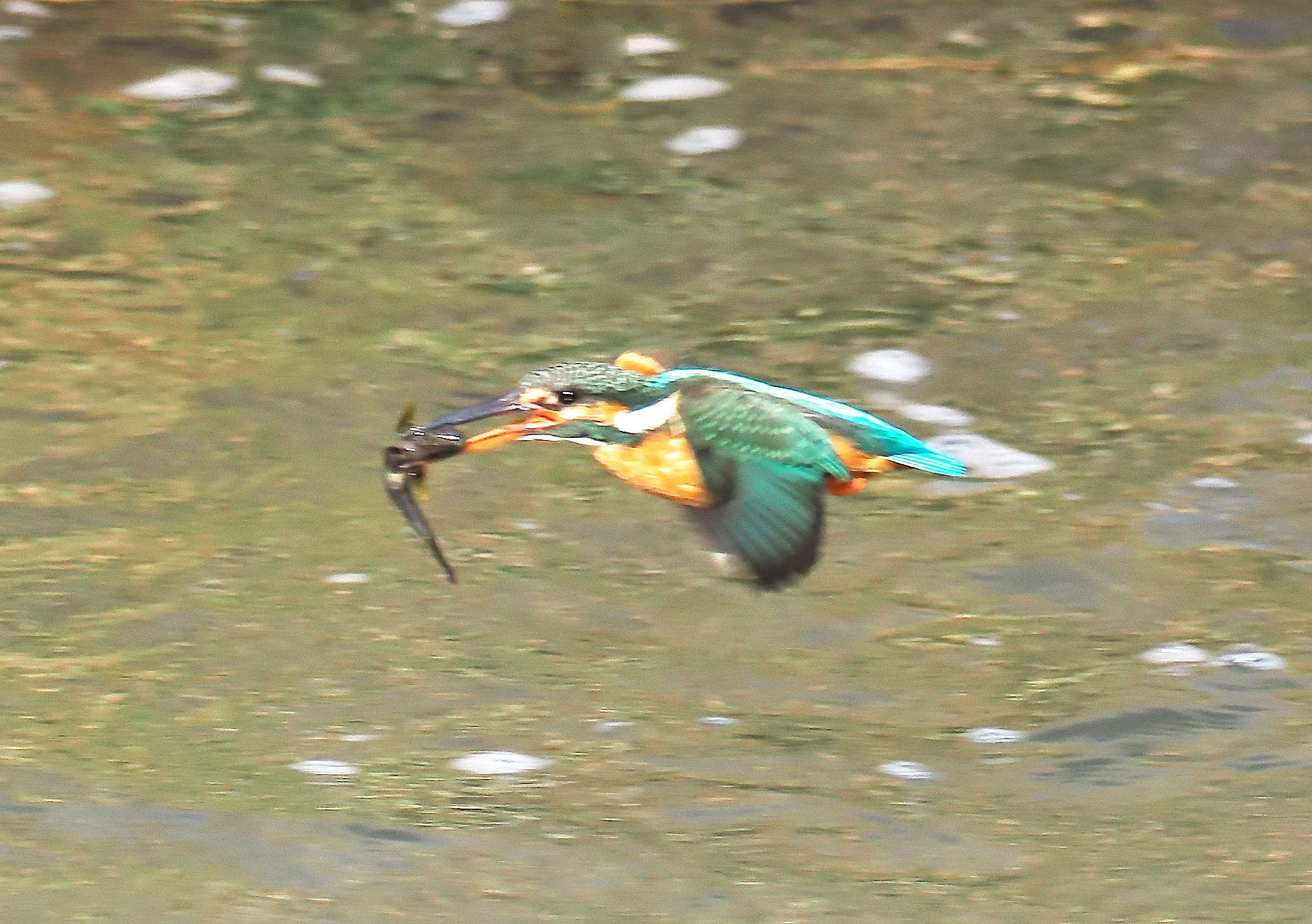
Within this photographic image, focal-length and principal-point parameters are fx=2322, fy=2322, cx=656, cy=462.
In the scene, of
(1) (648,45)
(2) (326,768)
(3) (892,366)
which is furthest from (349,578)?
(1) (648,45)

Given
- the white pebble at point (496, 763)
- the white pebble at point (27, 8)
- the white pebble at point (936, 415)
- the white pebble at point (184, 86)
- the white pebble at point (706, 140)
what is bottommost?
the white pebble at point (496, 763)

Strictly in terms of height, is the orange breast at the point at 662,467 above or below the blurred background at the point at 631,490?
above

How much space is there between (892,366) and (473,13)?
2373mm

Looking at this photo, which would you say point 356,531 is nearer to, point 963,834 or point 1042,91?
point 963,834

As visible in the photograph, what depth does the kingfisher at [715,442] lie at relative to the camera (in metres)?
3.25

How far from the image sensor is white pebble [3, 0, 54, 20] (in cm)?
727

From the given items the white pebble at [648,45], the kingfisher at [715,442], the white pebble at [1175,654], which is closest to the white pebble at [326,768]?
the kingfisher at [715,442]

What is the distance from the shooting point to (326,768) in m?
4.17

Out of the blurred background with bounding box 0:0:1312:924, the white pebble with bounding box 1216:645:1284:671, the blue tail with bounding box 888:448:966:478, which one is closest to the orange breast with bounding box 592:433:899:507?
the blue tail with bounding box 888:448:966:478

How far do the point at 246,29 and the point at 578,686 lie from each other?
354cm

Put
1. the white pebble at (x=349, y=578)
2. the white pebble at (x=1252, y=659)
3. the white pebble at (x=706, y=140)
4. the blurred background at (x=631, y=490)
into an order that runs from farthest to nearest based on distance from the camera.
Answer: the white pebble at (x=706, y=140) < the white pebble at (x=349, y=578) < the white pebble at (x=1252, y=659) < the blurred background at (x=631, y=490)

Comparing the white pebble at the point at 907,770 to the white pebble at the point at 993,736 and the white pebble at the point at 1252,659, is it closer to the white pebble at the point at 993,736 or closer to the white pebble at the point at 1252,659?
the white pebble at the point at 993,736

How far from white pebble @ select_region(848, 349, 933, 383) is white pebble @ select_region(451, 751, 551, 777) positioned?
5.94 ft

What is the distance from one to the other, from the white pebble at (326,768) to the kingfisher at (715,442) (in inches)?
34.4
